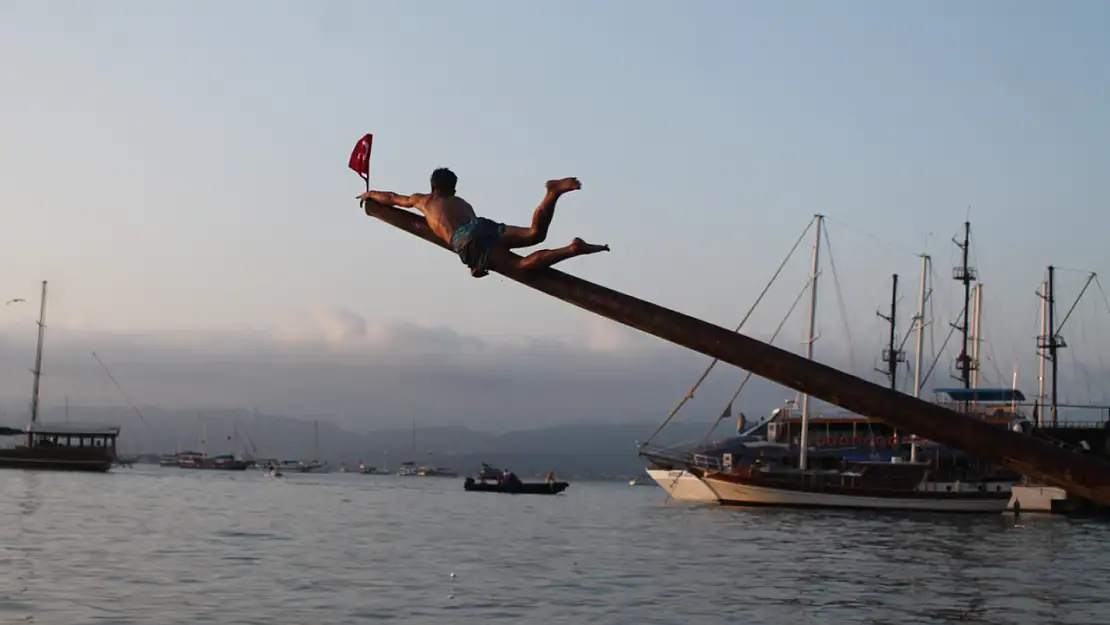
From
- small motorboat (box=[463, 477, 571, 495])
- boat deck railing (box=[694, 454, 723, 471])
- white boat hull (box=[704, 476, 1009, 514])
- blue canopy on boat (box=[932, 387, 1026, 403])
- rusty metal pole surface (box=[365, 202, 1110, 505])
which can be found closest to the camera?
rusty metal pole surface (box=[365, 202, 1110, 505])

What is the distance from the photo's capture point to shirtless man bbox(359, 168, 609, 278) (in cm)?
726

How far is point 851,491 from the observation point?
2657 inches

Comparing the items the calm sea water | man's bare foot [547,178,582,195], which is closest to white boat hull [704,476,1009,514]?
the calm sea water

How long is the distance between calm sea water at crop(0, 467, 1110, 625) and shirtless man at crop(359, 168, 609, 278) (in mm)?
13534

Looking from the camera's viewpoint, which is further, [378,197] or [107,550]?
[107,550]

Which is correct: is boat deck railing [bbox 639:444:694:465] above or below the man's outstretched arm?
below

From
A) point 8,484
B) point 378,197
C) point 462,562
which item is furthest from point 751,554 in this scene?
point 8,484

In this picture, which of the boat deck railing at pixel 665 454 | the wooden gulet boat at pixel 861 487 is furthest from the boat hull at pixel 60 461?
the wooden gulet boat at pixel 861 487

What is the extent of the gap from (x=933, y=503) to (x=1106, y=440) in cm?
1476

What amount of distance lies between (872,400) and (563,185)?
2037 millimetres

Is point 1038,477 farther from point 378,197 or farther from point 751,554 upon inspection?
point 751,554

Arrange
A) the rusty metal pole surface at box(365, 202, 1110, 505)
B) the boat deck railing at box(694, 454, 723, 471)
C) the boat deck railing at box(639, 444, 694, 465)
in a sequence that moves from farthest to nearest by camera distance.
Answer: the boat deck railing at box(694, 454, 723, 471) → the boat deck railing at box(639, 444, 694, 465) → the rusty metal pole surface at box(365, 202, 1110, 505)

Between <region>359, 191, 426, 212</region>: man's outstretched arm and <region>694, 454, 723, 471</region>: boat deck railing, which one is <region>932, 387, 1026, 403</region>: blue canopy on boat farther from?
<region>359, 191, 426, 212</region>: man's outstretched arm

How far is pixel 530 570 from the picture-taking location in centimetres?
3006
